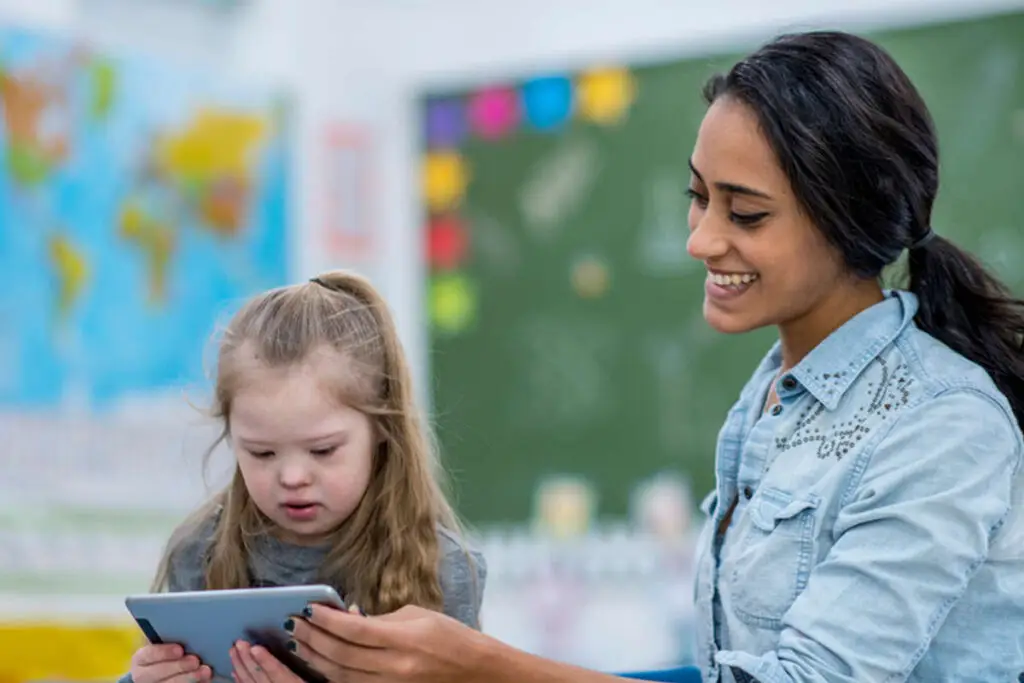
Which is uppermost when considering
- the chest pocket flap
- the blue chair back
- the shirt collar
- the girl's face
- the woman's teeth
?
the woman's teeth

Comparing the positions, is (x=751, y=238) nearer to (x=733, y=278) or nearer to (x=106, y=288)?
(x=733, y=278)

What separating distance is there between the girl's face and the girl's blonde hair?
21mm

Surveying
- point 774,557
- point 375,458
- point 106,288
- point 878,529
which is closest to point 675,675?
point 774,557

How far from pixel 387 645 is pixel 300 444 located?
1.28 feet

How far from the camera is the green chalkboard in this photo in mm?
5152

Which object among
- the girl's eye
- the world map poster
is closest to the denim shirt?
the girl's eye

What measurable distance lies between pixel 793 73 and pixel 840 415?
1.32 feet

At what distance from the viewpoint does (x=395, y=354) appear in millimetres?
1801

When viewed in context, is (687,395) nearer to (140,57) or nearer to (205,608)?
(140,57)

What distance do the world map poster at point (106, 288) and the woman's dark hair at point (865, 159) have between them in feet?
9.47

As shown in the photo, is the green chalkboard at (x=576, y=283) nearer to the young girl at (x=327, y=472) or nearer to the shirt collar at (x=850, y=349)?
the young girl at (x=327, y=472)

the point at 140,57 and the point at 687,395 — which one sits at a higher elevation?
the point at 140,57

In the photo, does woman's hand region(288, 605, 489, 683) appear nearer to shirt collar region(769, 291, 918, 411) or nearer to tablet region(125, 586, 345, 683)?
tablet region(125, 586, 345, 683)

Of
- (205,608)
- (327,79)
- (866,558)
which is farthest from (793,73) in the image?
(327,79)
